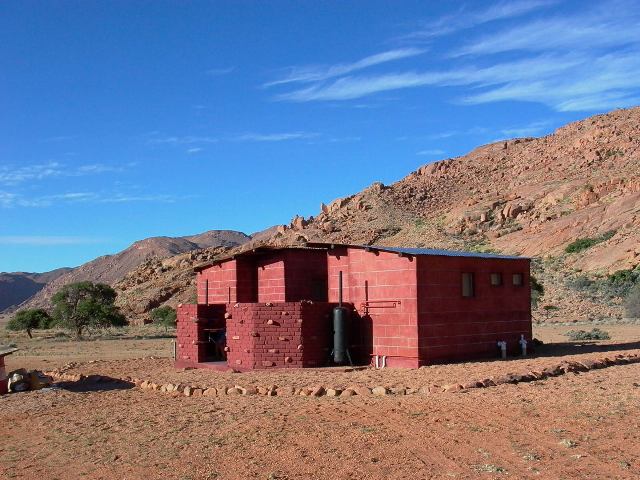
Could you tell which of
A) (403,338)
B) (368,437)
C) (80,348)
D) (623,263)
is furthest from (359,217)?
(368,437)

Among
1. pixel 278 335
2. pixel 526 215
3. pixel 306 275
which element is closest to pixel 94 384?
pixel 278 335

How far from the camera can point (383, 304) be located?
19.1 meters

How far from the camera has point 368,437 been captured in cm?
1002

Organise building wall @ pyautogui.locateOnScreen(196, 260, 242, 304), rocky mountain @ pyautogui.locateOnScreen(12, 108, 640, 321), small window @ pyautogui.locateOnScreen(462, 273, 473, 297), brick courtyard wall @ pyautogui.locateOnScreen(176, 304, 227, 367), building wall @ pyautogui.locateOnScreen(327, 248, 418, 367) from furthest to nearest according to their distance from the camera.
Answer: rocky mountain @ pyautogui.locateOnScreen(12, 108, 640, 321) → building wall @ pyautogui.locateOnScreen(196, 260, 242, 304) → brick courtyard wall @ pyautogui.locateOnScreen(176, 304, 227, 367) → small window @ pyautogui.locateOnScreen(462, 273, 473, 297) → building wall @ pyautogui.locateOnScreen(327, 248, 418, 367)

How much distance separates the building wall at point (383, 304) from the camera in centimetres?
1830

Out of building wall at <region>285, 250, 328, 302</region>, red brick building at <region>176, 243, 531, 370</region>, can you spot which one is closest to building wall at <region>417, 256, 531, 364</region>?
red brick building at <region>176, 243, 531, 370</region>

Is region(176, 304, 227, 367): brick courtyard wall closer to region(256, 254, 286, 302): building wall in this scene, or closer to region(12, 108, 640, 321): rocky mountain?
region(256, 254, 286, 302): building wall

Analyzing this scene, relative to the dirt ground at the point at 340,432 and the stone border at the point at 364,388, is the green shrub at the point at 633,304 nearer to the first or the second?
the stone border at the point at 364,388

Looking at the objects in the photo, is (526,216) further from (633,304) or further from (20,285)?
(20,285)

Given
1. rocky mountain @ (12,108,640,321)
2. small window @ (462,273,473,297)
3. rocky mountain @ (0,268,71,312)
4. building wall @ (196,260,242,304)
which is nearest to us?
small window @ (462,273,473,297)

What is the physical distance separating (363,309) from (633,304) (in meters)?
24.5

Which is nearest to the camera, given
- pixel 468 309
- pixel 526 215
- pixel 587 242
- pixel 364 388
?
pixel 364 388

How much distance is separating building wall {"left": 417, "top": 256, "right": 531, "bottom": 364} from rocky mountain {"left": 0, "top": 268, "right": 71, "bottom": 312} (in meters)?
136

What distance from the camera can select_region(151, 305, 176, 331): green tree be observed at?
4928cm
